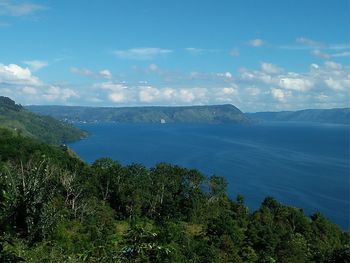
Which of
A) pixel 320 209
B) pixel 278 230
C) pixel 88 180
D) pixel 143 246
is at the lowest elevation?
pixel 320 209

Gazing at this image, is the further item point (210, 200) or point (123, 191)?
point (210, 200)

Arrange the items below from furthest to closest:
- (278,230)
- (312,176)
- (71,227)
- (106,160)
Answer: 1. (312,176)
2. (106,160)
3. (278,230)
4. (71,227)

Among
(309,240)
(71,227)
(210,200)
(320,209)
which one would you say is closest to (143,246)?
(71,227)

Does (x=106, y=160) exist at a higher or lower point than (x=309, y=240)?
higher

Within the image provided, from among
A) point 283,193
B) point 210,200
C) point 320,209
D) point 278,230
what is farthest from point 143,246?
point 283,193

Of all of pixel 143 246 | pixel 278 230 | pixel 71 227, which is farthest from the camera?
pixel 278 230

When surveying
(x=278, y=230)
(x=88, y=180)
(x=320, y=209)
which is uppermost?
(x=88, y=180)

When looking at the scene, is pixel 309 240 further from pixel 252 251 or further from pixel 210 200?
pixel 210 200

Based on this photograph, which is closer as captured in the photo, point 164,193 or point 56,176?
point 56,176

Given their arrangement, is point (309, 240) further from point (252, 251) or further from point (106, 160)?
point (106, 160)
